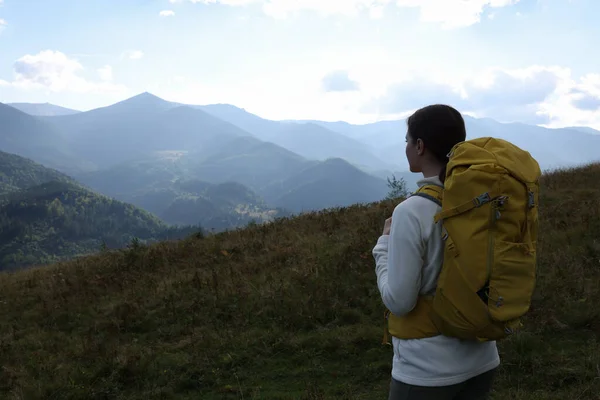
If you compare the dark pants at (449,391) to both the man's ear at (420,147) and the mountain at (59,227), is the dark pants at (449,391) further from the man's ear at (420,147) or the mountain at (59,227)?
the mountain at (59,227)

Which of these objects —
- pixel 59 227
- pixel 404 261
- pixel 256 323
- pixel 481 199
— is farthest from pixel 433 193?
pixel 59 227

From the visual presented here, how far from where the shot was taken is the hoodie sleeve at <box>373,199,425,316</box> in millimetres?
1922

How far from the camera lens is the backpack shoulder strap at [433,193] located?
6.47 ft

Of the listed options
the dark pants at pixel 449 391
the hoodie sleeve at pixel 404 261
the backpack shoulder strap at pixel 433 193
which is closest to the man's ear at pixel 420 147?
the backpack shoulder strap at pixel 433 193

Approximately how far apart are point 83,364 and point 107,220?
684 ft

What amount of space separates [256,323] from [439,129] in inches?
220

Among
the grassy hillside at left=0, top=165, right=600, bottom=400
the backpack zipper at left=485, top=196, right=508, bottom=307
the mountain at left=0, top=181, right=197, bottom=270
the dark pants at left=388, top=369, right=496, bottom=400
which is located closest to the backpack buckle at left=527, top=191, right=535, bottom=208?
the backpack zipper at left=485, top=196, right=508, bottom=307

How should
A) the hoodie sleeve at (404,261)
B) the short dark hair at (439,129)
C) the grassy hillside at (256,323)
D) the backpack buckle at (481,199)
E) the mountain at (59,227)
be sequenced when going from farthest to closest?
the mountain at (59,227), the grassy hillside at (256,323), the short dark hair at (439,129), the hoodie sleeve at (404,261), the backpack buckle at (481,199)

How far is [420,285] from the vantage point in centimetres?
200

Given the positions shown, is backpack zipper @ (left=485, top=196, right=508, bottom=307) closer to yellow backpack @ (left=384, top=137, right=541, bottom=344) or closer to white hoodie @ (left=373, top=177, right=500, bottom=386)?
yellow backpack @ (left=384, top=137, right=541, bottom=344)

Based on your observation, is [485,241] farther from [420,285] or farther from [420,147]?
[420,147]

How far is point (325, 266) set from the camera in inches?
324

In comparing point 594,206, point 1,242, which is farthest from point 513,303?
point 1,242

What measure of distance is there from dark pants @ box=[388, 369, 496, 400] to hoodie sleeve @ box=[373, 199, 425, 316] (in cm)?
38
